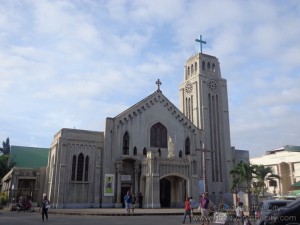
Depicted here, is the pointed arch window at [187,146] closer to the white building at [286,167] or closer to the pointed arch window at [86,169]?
the pointed arch window at [86,169]

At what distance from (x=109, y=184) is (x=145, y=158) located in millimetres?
4949

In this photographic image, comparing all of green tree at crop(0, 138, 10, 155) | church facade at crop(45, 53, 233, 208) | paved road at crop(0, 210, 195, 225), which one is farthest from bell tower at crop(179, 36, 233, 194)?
green tree at crop(0, 138, 10, 155)

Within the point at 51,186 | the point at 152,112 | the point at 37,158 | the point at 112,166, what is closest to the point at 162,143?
the point at 152,112

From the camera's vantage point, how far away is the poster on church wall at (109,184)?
1406 inches

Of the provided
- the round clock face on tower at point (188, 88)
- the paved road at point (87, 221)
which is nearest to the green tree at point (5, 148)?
the round clock face on tower at point (188, 88)

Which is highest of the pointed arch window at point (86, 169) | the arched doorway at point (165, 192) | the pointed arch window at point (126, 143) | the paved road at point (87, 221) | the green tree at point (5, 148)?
the green tree at point (5, 148)

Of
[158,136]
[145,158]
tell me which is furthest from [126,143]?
[158,136]

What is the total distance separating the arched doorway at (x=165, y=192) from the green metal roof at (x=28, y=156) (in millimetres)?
24170

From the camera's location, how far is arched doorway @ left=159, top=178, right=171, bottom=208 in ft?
126

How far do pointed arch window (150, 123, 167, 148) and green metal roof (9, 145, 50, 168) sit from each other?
75.6 feet

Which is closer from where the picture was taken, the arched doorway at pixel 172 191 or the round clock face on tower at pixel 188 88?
the arched doorway at pixel 172 191

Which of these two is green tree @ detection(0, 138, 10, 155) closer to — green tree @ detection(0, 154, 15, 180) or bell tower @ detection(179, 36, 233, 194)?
green tree @ detection(0, 154, 15, 180)

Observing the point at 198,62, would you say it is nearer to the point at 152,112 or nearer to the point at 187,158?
the point at 152,112

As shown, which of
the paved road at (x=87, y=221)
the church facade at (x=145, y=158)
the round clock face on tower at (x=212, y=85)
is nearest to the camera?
the paved road at (x=87, y=221)
